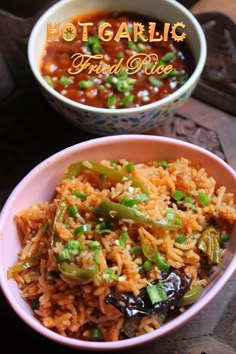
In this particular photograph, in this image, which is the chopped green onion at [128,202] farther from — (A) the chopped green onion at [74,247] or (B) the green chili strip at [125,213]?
(A) the chopped green onion at [74,247]

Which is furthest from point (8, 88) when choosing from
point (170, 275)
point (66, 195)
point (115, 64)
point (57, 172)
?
point (170, 275)

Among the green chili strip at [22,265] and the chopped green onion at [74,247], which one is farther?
the green chili strip at [22,265]

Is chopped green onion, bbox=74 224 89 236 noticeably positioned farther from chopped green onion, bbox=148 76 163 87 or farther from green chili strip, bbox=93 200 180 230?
chopped green onion, bbox=148 76 163 87

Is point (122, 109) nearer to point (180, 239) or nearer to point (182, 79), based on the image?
point (182, 79)

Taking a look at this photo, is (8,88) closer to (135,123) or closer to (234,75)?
(135,123)

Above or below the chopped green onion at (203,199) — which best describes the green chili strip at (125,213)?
below

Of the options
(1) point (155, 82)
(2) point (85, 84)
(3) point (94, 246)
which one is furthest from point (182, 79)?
(3) point (94, 246)

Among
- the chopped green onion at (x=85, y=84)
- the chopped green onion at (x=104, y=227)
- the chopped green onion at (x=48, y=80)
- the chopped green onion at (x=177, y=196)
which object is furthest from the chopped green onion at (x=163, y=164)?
the chopped green onion at (x=48, y=80)

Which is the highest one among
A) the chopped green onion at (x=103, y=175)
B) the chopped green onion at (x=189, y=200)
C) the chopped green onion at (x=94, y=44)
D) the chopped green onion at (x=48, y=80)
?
the chopped green onion at (x=94, y=44)
